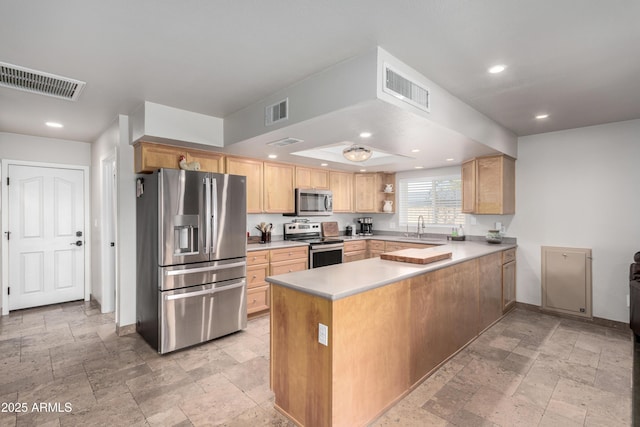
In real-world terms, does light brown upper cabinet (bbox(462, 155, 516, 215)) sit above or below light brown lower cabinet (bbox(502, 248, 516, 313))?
above

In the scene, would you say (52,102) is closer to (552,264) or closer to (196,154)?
(196,154)

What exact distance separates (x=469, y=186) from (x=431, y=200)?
1067 mm

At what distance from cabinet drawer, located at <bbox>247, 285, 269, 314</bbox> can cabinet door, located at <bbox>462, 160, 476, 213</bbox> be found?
318cm

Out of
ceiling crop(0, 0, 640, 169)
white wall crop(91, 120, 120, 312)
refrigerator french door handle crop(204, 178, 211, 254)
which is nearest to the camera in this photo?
ceiling crop(0, 0, 640, 169)

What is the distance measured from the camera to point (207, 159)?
4023 millimetres

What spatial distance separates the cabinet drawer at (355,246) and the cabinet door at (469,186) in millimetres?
1833

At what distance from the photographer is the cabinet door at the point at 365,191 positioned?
243 inches

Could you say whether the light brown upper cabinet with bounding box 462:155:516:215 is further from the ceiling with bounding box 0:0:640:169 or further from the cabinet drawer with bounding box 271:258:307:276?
the cabinet drawer with bounding box 271:258:307:276

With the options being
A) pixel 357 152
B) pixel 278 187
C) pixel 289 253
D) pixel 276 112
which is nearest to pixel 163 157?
pixel 276 112

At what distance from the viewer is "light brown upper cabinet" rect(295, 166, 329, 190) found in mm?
5258

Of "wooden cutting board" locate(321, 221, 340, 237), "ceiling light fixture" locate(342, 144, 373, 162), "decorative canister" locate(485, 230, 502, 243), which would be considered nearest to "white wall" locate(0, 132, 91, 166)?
"wooden cutting board" locate(321, 221, 340, 237)

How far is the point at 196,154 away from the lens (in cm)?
392

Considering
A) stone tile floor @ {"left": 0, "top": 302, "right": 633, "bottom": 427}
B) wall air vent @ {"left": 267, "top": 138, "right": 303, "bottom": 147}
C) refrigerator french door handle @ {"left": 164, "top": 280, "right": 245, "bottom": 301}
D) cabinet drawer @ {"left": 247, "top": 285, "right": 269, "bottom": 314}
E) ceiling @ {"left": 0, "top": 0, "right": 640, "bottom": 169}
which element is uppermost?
ceiling @ {"left": 0, "top": 0, "right": 640, "bottom": 169}

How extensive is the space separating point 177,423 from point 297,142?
2729mm
